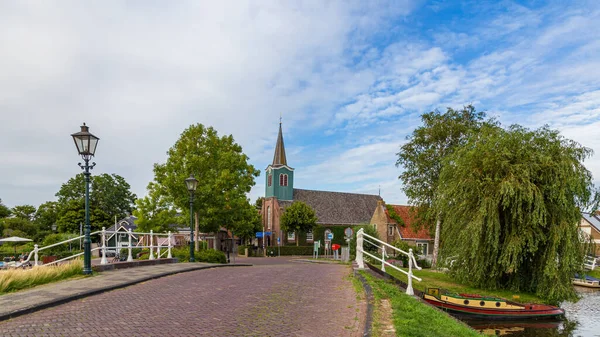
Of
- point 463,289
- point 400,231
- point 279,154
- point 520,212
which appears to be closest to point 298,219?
point 279,154

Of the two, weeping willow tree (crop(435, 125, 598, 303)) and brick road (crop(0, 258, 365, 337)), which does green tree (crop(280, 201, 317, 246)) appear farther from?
brick road (crop(0, 258, 365, 337))

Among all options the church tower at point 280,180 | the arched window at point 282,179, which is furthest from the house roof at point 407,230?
the arched window at point 282,179

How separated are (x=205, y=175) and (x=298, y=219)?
29.1 meters

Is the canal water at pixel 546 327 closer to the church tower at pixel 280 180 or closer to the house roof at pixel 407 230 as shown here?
the house roof at pixel 407 230

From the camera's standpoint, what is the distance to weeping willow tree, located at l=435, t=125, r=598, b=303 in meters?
A: 17.0

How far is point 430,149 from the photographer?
104ft

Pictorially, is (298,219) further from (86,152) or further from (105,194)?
(86,152)

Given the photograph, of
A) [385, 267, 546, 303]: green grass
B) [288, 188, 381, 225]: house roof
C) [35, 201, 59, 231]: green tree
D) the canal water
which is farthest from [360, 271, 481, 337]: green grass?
[35, 201, 59, 231]: green tree

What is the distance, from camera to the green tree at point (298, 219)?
57.4 m

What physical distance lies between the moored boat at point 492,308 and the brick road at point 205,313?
752 centimetres

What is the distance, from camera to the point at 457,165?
20.0 metres

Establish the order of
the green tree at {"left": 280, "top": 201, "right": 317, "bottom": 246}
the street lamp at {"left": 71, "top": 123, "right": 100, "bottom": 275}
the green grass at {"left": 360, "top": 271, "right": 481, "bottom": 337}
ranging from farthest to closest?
1. the green tree at {"left": 280, "top": 201, "right": 317, "bottom": 246}
2. the street lamp at {"left": 71, "top": 123, "right": 100, "bottom": 275}
3. the green grass at {"left": 360, "top": 271, "right": 481, "bottom": 337}

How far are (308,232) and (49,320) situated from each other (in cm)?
5611

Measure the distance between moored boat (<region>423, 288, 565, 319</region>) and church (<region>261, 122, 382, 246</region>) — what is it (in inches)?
1787
